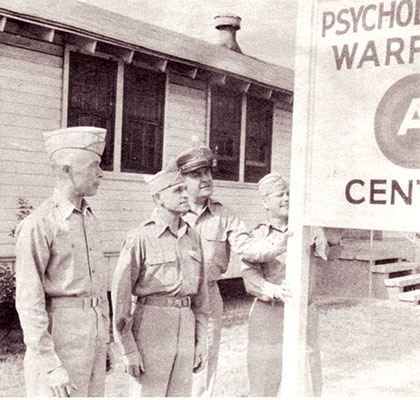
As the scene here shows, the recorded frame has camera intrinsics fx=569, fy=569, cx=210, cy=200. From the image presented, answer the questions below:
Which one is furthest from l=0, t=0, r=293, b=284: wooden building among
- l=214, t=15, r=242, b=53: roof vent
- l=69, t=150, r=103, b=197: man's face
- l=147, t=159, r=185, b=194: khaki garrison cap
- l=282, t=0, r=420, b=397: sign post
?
l=282, t=0, r=420, b=397: sign post

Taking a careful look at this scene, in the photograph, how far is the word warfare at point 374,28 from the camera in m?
1.73

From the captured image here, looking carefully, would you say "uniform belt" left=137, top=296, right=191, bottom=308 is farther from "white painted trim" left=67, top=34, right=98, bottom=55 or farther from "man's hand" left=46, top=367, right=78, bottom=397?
"white painted trim" left=67, top=34, right=98, bottom=55

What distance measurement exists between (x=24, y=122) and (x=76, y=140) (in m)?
3.75

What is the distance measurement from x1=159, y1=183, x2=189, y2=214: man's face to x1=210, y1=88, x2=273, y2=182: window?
16.8ft

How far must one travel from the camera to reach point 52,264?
2156mm

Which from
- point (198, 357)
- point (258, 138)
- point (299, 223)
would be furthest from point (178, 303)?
point (258, 138)

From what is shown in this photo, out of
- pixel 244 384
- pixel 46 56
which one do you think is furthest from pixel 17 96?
pixel 244 384

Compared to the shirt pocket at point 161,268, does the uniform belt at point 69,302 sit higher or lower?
lower

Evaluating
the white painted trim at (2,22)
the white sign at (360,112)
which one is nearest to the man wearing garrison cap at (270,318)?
the white sign at (360,112)

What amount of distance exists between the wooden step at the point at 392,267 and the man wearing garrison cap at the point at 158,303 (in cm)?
Answer: 678

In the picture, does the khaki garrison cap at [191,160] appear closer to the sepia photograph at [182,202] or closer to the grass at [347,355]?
the sepia photograph at [182,202]

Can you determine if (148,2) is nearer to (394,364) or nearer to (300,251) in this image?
(300,251)

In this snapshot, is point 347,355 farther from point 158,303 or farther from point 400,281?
point 400,281

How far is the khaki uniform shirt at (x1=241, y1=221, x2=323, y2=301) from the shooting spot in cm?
306
